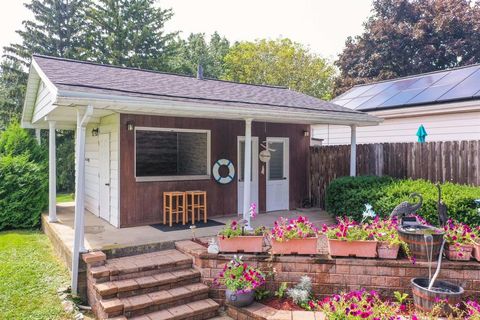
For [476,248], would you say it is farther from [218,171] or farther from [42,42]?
[42,42]

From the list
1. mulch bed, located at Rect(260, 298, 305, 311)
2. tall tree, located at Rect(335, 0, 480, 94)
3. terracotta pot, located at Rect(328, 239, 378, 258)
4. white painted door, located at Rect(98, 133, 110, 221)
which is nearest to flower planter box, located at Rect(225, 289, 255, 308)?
mulch bed, located at Rect(260, 298, 305, 311)

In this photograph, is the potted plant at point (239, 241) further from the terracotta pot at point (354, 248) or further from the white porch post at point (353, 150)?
the white porch post at point (353, 150)

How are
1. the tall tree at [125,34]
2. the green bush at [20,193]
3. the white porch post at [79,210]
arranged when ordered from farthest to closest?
the tall tree at [125,34] < the green bush at [20,193] < the white porch post at [79,210]

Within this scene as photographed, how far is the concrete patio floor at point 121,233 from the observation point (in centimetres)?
512

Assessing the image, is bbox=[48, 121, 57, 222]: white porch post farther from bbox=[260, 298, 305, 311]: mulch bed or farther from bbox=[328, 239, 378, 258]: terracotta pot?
bbox=[328, 239, 378, 258]: terracotta pot

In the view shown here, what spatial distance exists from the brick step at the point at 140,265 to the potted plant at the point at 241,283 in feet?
2.58

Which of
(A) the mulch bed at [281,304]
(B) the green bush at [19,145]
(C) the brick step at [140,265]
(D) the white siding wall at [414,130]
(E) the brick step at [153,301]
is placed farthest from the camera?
(B) the green bush at [19,145]

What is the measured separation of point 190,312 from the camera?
406cm

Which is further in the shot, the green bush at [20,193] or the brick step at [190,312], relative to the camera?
the green bush at [20,193]

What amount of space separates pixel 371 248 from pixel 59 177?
16.0 meters

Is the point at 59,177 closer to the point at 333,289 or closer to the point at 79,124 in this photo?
the point at 79,124

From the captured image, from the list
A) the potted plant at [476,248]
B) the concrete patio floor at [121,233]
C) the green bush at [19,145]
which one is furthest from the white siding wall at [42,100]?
the potted plant at [476,248]

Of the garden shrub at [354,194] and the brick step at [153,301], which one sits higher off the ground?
the garden shrub at [354,194]

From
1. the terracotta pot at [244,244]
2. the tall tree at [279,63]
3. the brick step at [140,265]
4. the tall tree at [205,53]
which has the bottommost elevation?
the brick step at [140,265]
